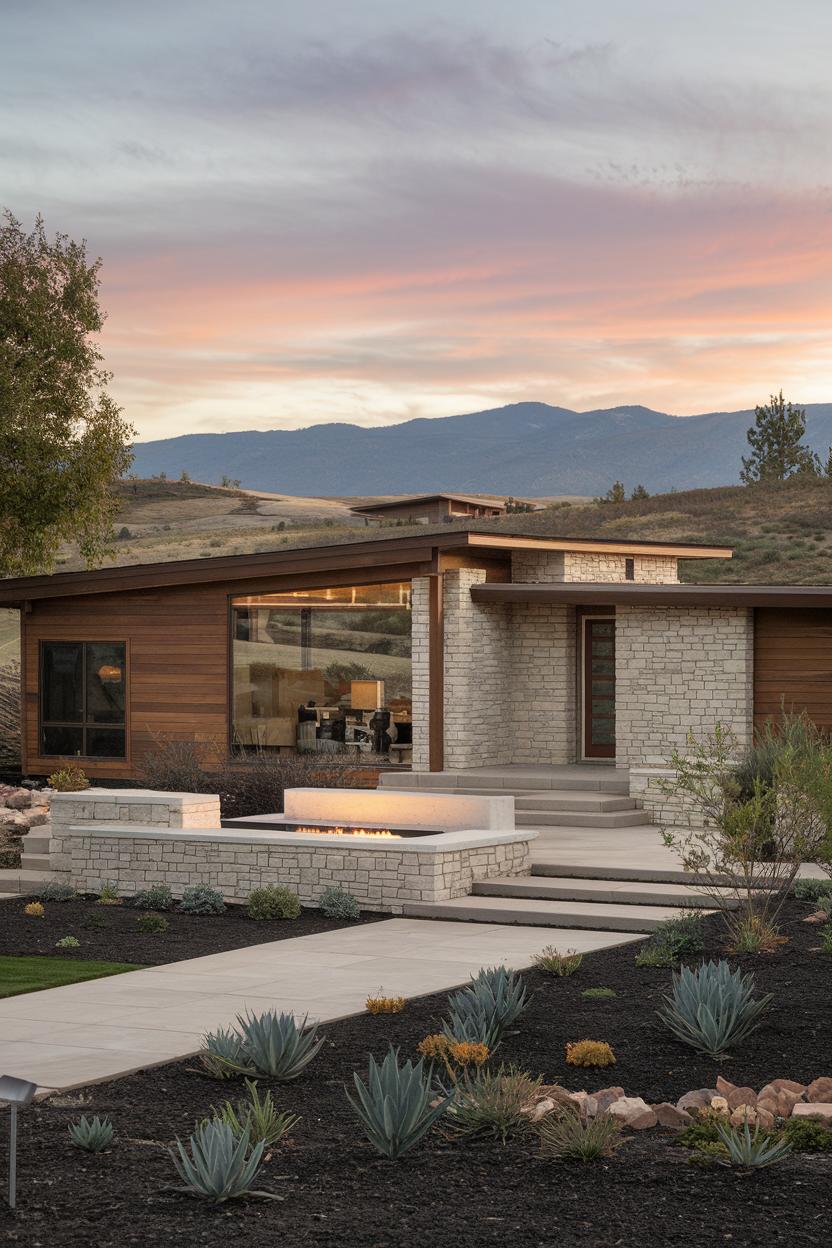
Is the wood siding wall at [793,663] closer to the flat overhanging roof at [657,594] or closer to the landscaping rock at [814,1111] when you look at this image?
the flat overhanging roof at [657,594]

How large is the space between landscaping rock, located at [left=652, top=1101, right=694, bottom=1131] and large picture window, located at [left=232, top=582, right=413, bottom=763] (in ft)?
45.4

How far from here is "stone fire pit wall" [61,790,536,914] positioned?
488 inches

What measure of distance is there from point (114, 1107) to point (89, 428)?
21.0 meters

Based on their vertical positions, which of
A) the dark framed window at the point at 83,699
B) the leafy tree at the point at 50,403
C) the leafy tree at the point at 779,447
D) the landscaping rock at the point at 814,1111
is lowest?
the landscaping rock at the point at 814,1111

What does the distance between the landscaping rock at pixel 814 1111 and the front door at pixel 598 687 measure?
47.1ft

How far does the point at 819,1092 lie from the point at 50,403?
2196 centimetres

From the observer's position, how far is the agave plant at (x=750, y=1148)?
557 centimetres

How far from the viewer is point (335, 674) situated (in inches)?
806

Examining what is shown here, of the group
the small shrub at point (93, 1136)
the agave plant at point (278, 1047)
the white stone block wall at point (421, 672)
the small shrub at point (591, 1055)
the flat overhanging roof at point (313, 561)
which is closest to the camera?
the small shrub at point (93, 1136)

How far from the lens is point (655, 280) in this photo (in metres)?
38.6

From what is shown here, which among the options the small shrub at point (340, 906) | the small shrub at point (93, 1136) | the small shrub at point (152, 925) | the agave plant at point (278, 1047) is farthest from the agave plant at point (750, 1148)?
the small shrub at point (152, 925)

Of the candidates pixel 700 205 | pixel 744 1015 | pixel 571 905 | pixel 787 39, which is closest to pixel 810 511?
pixel 700 205

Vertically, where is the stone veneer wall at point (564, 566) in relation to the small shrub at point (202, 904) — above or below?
above

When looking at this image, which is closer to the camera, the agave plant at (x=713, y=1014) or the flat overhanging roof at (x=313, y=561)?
the agave plant at (x=713, y=1014)
